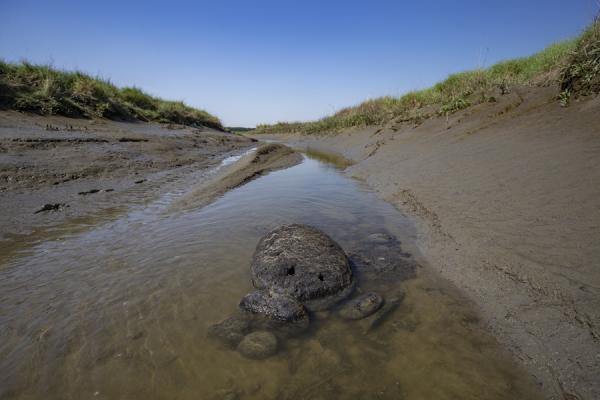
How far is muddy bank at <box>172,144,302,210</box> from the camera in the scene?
5222mm

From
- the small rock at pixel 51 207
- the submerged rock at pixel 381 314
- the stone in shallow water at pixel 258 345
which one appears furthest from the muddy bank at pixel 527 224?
the small rock at pixel 51 207

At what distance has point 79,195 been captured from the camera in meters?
4.80

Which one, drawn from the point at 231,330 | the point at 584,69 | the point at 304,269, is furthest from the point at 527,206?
the point at 584,69

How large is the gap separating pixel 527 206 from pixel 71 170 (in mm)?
7094

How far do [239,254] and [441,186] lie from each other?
3.34 m

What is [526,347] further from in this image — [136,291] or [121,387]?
[136,291]

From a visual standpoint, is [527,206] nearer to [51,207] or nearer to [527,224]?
[527,224]

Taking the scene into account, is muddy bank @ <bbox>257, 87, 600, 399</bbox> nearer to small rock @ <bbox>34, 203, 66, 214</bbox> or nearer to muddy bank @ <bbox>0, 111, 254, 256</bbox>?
muddy bank @ <bbox>0, 111, 254, 256</bbox>

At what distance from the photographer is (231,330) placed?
2.12 metres

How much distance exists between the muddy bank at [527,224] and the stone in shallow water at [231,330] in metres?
1.72

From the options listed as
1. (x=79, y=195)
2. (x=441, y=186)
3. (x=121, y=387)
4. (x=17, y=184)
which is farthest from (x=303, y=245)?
(x=17, y=184)

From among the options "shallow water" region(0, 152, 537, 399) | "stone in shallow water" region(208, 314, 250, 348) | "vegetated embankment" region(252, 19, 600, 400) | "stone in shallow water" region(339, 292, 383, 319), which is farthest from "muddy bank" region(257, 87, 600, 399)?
"stone in shallow water" region(208, 314, 250, 348)

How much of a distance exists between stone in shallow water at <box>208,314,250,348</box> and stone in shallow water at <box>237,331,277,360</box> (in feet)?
0.24

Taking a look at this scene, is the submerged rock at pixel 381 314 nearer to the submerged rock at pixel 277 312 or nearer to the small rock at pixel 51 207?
the submerged rock at pixel 277 312
